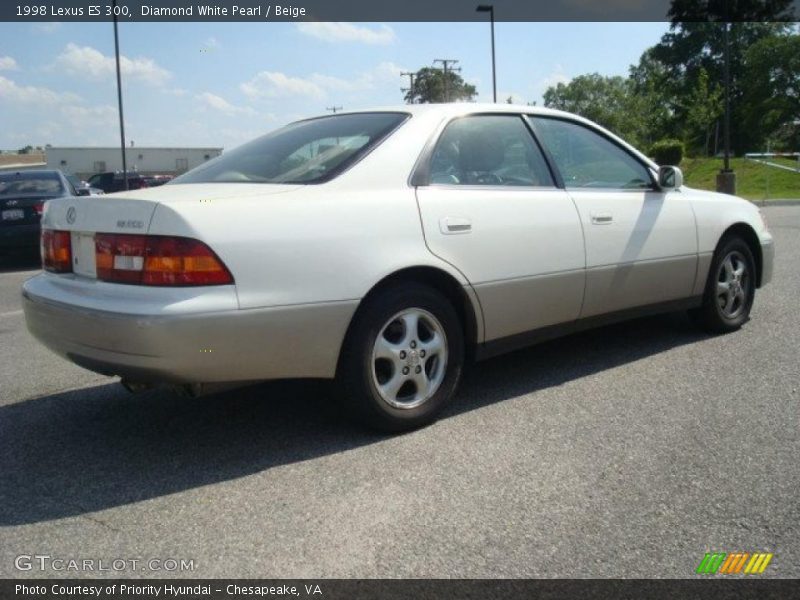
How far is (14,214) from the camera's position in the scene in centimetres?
1153

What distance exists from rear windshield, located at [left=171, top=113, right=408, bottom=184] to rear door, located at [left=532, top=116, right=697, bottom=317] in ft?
3.49

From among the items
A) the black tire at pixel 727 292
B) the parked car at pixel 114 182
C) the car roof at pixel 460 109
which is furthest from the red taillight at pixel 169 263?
the parked car at pixel 114 182

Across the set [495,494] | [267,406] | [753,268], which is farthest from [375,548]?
[753,268]

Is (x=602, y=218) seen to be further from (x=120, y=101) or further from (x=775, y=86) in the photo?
(x=775, y=86)

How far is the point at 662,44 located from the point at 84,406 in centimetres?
7736

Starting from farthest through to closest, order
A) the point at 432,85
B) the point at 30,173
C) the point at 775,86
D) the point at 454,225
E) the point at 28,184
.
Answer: the point at 432,85, the point at 775,86, the point at 30,173, the point at 28,184, the point at 454,225

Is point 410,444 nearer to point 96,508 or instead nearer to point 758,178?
point 96,508

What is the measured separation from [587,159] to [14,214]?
9398mm

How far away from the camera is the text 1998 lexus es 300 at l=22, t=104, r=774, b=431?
3170 mm

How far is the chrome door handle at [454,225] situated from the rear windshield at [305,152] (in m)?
0.49

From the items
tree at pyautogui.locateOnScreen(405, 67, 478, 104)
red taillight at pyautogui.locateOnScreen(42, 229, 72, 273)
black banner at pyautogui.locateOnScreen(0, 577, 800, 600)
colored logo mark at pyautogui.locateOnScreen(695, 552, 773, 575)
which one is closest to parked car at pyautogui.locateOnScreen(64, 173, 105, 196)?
red taillight at pyautogui.locateOnScreen(42, 229, 72, 273)

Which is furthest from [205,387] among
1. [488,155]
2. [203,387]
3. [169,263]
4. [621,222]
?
[621,222]

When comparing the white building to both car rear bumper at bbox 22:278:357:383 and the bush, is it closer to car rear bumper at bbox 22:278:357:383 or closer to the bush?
the bush

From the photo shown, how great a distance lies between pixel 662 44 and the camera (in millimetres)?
73500
